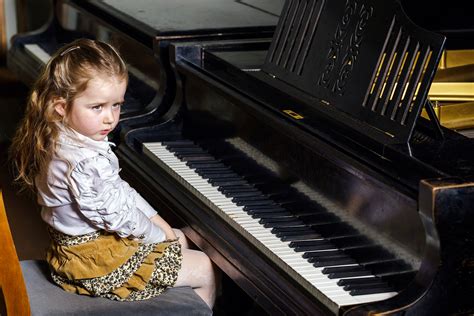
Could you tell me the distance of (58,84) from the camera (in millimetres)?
2625

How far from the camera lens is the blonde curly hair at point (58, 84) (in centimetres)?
261

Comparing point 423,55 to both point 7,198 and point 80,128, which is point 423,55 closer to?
point 80,128

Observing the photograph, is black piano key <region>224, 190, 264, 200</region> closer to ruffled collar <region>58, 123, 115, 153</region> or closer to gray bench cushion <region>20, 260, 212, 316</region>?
gray bench cushion <region>20, 260, 212, 316</region>

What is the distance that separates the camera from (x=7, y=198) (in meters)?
5.09

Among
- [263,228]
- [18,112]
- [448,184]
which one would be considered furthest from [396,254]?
[18,112]

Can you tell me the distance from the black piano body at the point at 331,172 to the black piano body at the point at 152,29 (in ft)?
0.93

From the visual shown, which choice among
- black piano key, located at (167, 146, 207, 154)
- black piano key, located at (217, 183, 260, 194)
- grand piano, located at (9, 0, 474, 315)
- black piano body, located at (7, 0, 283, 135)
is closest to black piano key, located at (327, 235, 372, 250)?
grand piano, located at (9, 0, 474, 315)

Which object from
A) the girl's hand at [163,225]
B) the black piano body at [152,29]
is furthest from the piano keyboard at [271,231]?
the black piano body at [152,29]

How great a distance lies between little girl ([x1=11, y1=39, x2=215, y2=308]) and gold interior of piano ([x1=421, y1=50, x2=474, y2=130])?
94cm

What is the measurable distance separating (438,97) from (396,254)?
0.89 metres

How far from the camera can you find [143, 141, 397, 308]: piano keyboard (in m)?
2.30

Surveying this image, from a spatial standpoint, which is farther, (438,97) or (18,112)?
(18,112)

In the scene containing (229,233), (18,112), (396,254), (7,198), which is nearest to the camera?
(396,254)

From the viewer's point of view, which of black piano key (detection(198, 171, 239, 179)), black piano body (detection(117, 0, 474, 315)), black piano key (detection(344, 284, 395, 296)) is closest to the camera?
black piano body (detection(117, 0, 474, 315))
